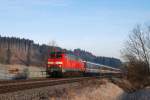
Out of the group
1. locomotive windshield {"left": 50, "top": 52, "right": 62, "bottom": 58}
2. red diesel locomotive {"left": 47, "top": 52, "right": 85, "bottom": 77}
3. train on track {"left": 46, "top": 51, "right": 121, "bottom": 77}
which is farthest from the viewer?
locomotive windshield {"left": 50, "top": 52, "right": 62, "bottom": 58}

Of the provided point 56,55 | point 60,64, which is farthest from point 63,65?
point 56,55

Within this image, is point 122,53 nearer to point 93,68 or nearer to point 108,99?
point 93,68

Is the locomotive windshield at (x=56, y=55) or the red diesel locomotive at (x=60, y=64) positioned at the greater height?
the locomotive windshield at (x=56, y=55)

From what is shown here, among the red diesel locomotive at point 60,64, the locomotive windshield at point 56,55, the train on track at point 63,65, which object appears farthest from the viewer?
the locomotive windshield at point 56,55

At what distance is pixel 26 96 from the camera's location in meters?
20.1

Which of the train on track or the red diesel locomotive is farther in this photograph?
the train on track

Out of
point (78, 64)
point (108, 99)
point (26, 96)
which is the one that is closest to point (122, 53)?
point (78, 64)

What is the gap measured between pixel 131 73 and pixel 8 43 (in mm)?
137850

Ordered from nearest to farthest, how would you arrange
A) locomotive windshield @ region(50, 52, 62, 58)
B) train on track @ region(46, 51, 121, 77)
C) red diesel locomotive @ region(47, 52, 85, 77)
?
1. red diesel locomotive @ region(47, 52, 85, 77)
2. train on track @ region(46, 51, 121, 77)
3. locomotive windshield @ region(50, 52, 62, 58)

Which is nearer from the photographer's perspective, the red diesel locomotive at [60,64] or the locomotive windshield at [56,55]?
the red diesel locomotive at [60,64]

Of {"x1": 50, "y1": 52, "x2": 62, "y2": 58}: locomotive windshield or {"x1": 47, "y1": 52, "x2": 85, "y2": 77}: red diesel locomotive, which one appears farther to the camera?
{"x1": 50, "y1": 52, "x2": 62, "y2": 58}: locomotive windshield

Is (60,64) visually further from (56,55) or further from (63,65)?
(56,55)

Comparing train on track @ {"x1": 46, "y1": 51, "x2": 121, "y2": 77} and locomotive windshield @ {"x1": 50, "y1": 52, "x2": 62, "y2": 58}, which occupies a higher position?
locomotive windshield @ {"x1": 50, "y1": 52, "x2": 62, "y2": 58}

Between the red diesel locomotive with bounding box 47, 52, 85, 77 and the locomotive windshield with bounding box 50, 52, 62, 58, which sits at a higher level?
the locomotive windshield with bounding box 50, 52, 62, 58
